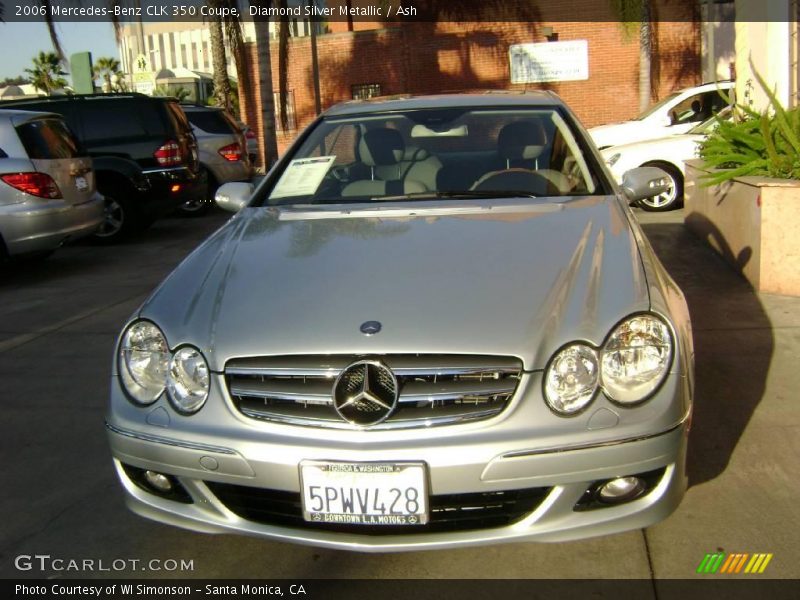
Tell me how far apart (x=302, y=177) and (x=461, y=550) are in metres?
2.06

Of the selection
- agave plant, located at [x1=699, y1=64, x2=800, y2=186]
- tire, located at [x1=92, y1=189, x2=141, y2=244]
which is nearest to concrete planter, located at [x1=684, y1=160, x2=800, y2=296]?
agave plant, located at [x1=699, y1=64, x2=800, y2=186]

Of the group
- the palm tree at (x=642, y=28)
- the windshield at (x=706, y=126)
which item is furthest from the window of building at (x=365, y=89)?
the windshield at (x=706, y=126)

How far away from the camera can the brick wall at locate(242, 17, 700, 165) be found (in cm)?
2473

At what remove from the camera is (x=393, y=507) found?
105 inches

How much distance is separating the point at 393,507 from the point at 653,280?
3.79ft

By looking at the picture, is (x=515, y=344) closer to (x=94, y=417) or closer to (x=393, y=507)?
(x=393, y=507)

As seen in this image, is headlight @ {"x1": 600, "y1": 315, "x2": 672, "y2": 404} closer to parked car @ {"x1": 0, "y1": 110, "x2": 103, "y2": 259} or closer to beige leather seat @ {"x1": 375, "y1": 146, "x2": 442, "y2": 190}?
beige leather seat @ {"x1": 375, "y1": 146, "x2": 442, "y2": 190}

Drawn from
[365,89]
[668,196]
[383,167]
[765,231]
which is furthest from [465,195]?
[365,89]

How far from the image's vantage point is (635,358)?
277 cm

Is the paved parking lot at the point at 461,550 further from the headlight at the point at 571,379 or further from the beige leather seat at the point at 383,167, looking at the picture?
the beige leather seat at the point at 383,167

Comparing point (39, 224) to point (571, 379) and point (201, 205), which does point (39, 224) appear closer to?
point (201, 205)

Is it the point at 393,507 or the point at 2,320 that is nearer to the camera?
the point at 393,507

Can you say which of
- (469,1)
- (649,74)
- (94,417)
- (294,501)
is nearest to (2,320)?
(94,417)

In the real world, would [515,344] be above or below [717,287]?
above
